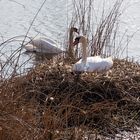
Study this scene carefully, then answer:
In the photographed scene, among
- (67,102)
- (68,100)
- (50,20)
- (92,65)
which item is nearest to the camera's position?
(67,102)

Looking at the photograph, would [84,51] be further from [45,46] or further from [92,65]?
[45,46]

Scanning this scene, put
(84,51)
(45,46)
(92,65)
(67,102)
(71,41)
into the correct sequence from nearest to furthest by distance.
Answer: (67,102), (92,65), (84,51), (71,41), (45,46)

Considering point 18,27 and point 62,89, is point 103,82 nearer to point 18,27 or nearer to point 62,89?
point 62,89

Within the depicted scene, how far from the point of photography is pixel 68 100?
534 cm

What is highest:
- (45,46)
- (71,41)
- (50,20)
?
(71,41)

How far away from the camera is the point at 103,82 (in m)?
6.06

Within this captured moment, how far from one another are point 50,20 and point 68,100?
19.4 feet

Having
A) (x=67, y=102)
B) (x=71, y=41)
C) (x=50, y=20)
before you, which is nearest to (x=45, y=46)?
(x=50, y=20)

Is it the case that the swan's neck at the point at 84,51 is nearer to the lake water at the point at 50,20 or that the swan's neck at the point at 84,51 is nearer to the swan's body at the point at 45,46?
the swan's body at the point at 45,46

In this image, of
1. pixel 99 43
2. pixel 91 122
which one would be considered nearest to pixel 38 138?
pixel 91 122

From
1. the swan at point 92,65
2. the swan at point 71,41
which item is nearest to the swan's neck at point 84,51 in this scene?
the swan at point 92,65

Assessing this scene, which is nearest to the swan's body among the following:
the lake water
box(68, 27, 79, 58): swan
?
the lake water

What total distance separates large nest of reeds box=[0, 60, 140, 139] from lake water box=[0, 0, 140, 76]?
3.15m

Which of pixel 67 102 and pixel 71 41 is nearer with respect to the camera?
pixel 67 102
